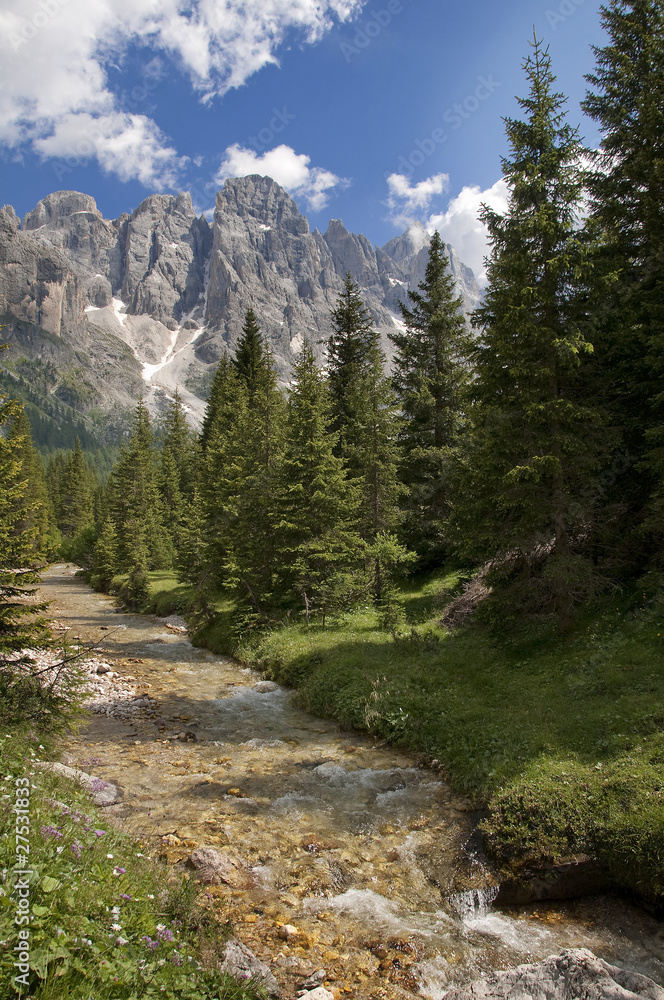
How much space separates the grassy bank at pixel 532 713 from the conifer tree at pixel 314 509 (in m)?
3.05

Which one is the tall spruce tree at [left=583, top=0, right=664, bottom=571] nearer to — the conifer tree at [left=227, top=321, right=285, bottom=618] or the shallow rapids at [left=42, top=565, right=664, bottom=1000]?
the shallow rapids at [left=42, top=565, right=664, bottom=1000]

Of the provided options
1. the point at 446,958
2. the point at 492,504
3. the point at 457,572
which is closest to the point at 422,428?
the point at 457,572

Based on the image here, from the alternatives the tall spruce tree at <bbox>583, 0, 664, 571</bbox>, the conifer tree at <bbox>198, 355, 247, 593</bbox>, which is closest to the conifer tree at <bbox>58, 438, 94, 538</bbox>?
the conifer tree at <bbox>198, 355, 247, 593</bbox>

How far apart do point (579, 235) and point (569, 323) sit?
2.39 m

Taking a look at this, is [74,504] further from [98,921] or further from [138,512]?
[98,921]

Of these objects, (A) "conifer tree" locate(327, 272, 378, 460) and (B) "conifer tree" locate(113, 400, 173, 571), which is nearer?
(A) "conifer tree" locate(327, 272, 378, 460)

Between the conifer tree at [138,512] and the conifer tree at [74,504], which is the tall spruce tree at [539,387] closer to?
the conifer tree at [138,512]

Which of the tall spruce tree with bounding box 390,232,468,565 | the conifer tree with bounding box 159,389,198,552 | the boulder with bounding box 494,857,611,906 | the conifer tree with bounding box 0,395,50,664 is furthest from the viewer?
the conifer tree with bounding box 159,389,198,552

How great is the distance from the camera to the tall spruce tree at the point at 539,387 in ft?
43.2

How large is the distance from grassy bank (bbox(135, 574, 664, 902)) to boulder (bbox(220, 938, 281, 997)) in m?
3.81

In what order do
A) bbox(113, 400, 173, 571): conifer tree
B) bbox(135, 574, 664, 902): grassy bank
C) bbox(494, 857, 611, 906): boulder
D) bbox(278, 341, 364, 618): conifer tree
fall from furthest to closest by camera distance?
bbox(113, 400, 173, 571): conifer tree
bbox(278, 341, 364, 618): conifer tree
bbox(135, 574, 664, 902): grassy bank
bbox(494, 857, 611, 906): boulder

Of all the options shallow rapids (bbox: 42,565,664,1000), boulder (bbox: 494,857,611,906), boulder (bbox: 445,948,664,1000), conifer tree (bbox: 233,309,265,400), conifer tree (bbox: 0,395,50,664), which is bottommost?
shallow rapids (bbox: 42,565,664,1000)

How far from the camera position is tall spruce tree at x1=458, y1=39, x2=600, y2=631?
1316cm

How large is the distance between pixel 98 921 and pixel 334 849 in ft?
15.4
